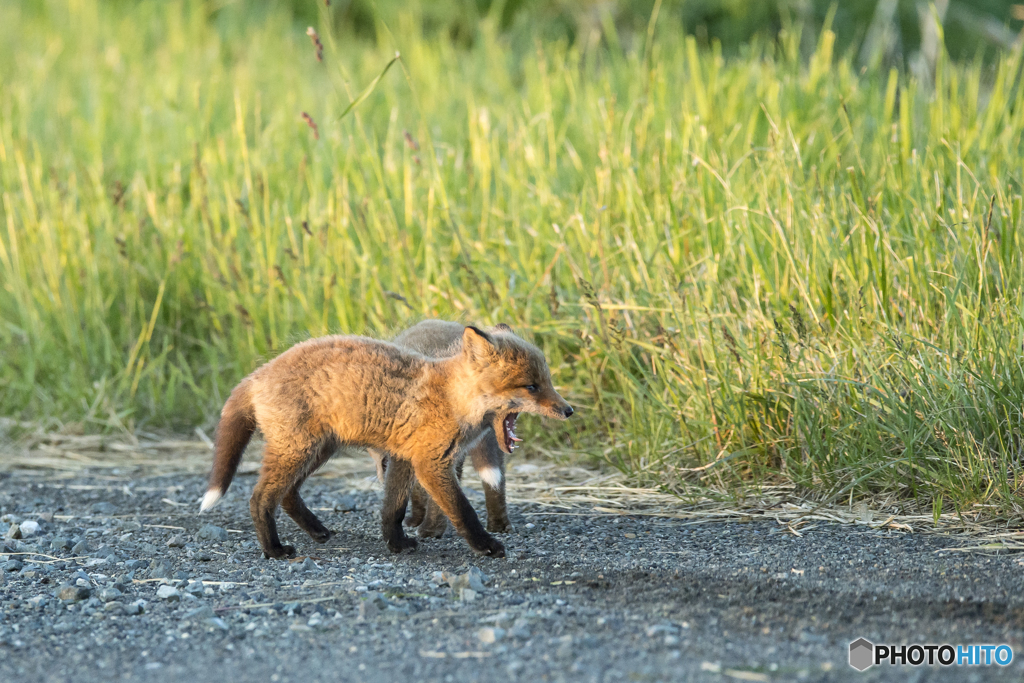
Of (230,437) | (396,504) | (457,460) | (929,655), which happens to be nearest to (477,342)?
(457,460)

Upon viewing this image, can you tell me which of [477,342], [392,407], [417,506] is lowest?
[417,506]

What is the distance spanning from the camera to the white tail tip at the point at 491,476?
13.2ft

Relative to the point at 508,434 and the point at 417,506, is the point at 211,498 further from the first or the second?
the point at 508,434

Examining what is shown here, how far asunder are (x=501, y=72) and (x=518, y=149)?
2.16 metres

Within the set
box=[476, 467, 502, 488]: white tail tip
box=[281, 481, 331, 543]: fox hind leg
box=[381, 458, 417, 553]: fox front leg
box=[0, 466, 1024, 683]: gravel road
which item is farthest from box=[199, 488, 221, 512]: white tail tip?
box=[476, 467, 502, 488]: white tail tip

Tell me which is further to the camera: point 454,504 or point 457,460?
point 457,460

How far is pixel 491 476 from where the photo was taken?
4035mm

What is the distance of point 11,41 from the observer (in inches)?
400

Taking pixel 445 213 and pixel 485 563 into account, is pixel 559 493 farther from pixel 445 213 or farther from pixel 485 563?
pixel 445 213

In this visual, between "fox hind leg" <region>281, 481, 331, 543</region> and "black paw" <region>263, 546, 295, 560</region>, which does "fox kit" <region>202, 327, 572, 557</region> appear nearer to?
"black paw" <region>263, 546, 295, 560</region>

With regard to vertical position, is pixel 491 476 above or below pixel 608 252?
below

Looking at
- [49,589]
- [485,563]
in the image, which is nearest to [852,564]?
[485,563]

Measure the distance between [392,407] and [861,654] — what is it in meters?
1.95

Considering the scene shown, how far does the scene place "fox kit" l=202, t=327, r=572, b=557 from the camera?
3.84m
